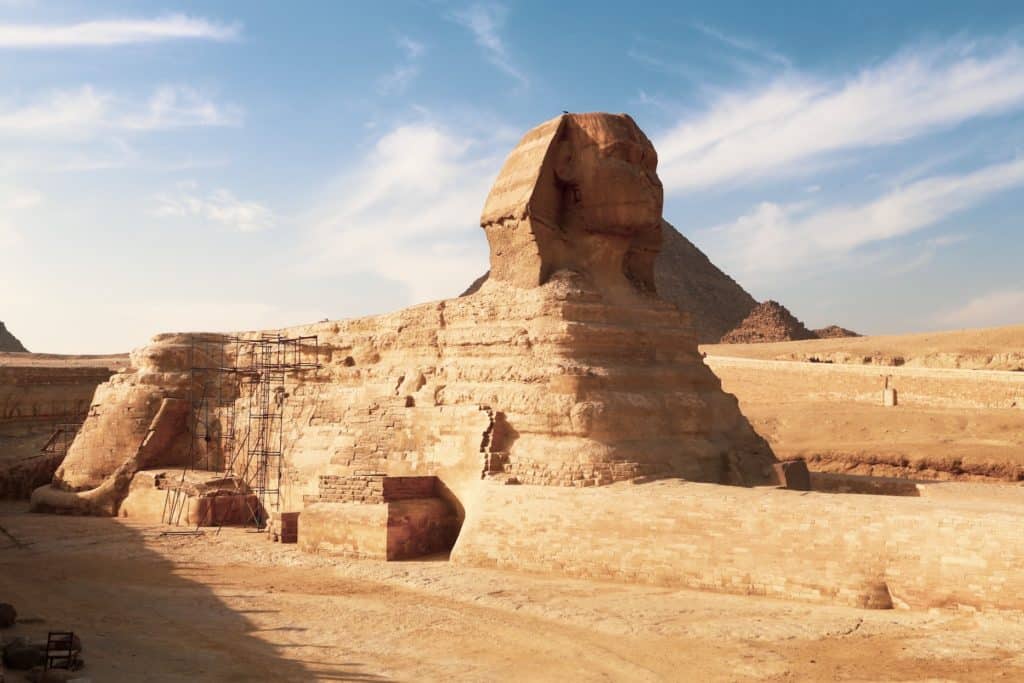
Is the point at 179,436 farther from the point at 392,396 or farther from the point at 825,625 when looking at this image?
the point at 825,625

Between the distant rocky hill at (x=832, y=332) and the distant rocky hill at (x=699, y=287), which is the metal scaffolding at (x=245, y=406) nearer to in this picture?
the distant rocky hill at (x=699, y=287)

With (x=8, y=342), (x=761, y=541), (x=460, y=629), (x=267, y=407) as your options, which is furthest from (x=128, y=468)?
(x=8, y=342)

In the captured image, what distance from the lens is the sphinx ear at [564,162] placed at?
11062mm

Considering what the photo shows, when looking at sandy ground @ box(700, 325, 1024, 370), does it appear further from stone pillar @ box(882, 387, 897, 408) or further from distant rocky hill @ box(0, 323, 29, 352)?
distant rocky hill @ box(0, 323, 29, 352)

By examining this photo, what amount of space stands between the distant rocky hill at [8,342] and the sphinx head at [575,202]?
181ft

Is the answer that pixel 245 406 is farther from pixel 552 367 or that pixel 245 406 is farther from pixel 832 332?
pixel 832 332

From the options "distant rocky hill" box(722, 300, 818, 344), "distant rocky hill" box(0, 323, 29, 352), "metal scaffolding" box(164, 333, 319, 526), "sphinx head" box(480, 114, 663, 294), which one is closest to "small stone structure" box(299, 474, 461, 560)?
"metal scaffolding" box(164, 333, 319, 526)

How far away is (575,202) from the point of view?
36.8 feet

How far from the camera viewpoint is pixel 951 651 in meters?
5.95

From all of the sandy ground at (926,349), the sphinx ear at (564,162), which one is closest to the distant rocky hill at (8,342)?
the sandy ground at (926,349)

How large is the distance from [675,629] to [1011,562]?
8.46 feet

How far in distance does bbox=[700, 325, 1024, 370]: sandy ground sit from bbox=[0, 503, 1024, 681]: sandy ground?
24.4 metres

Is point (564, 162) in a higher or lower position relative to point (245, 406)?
higher

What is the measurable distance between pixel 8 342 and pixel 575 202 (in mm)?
57092
